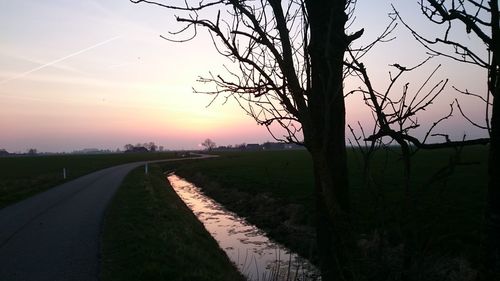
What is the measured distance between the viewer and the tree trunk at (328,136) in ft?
11.9

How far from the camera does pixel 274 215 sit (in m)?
22.0

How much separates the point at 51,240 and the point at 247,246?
273 inches

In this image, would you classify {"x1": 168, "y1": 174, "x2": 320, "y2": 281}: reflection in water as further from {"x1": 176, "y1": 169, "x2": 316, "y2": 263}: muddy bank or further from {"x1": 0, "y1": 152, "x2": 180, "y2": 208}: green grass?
{"x1": 0, "y1": 152, "x2": 180, "y2": 208}: green grass

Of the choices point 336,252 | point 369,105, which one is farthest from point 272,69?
point 336,252

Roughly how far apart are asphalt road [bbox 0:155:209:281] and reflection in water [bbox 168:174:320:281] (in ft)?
12.8

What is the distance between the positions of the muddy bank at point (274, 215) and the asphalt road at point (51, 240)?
5980 mm

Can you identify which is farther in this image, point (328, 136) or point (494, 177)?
point (328, 136)

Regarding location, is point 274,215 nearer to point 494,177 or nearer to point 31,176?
point 494,177

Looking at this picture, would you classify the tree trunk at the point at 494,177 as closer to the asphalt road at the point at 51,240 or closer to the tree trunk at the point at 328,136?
the tree trunk at the point at 328,136

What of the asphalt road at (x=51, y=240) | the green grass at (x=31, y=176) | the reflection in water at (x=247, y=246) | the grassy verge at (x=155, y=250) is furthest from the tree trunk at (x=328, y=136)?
the green grass at (x=31, y=176)

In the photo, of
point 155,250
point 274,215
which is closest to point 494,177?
point 155,250

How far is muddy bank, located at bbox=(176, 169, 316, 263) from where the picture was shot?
51.1 ft

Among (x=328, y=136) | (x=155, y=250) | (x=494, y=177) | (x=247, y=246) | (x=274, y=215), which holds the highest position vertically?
(x=328, y=136)

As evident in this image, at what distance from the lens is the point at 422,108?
3.21 metres
